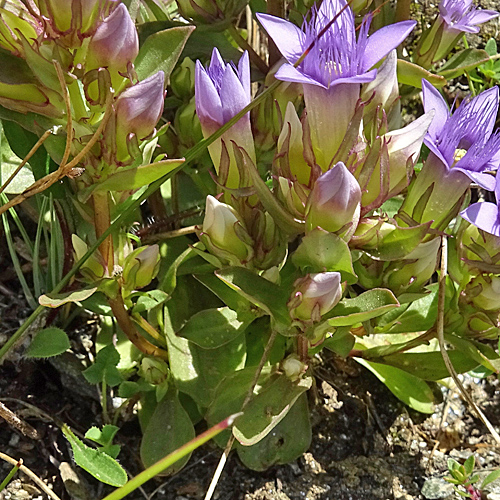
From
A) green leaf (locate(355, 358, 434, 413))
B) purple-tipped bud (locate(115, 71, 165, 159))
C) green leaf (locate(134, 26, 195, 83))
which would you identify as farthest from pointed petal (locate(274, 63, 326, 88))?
green leaf (locate(355, 358, 434, 413))

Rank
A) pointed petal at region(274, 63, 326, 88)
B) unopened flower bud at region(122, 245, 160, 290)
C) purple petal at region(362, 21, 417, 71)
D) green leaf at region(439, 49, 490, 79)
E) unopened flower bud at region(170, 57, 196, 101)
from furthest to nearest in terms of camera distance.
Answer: green leaf at region(439, 49, 490, 79)
unopened flower bud at region(170, 57, 196, 101)
unopened flower bud at region(122, 245, 160, 290)
purple petal at region(362, 21, 417, 71)
pointed petal at region(274, 63, 326, 88)

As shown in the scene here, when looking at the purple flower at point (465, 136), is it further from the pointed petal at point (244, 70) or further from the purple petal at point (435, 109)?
the pointed petal at point (244, 70)

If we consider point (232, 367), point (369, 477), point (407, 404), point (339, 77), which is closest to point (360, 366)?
point (407, 404)

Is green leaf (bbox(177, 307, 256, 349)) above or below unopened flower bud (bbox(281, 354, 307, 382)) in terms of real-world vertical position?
above

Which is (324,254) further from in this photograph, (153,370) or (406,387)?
(406,387)

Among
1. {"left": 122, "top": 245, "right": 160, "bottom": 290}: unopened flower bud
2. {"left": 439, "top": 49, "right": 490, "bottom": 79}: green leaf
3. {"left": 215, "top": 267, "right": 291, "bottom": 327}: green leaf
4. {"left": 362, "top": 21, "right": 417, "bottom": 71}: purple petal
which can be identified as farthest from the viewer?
{"left": 439, "top": 49, "right": 490, "bottom": 79}: green leaf

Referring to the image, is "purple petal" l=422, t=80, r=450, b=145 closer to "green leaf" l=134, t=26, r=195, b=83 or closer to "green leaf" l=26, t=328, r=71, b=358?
"green leaf" l=134, t=26, r=195, b=83

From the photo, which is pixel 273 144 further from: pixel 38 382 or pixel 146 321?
pixel 38 382
